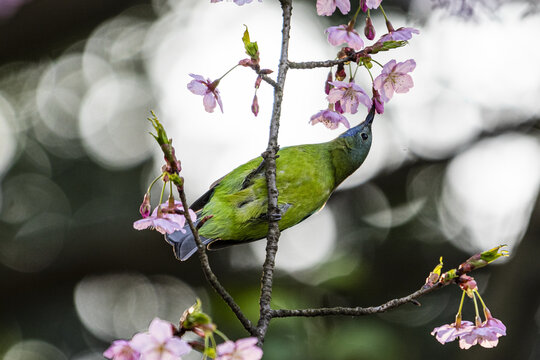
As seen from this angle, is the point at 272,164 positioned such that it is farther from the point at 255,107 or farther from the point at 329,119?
the point at 329,119

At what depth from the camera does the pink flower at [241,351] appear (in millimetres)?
1205

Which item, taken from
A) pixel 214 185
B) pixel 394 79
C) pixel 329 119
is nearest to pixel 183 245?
pixel 214 185

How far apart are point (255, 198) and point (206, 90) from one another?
82 cm

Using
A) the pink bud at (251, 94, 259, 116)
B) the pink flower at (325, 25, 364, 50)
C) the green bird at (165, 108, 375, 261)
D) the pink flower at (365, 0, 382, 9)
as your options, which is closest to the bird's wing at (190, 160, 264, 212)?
the green bird at (165, 108, 375, 261)

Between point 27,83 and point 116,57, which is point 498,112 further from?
point 27,83

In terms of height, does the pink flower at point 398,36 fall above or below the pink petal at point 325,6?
below

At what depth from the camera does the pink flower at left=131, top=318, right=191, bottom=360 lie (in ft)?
4.08

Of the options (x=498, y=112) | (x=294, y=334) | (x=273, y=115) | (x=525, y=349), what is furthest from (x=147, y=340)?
(x=498, y=112)

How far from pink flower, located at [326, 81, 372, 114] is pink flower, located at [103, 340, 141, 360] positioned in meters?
0.91

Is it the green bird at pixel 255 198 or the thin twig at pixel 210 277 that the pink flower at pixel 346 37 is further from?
the green bird at pixel 255 198

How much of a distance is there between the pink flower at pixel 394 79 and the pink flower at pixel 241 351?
91 centimetres

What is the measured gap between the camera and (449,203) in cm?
575

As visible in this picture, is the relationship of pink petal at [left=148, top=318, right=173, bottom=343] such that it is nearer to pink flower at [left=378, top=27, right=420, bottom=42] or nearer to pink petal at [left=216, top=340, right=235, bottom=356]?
pink petal at [left=216, top=340, right=235, bottom=356]

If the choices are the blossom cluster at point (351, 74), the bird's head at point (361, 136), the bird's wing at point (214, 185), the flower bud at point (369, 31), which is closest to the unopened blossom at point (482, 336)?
the blossom cluster at point (351, 74)
